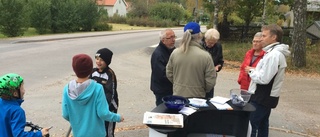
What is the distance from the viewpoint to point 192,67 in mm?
3670

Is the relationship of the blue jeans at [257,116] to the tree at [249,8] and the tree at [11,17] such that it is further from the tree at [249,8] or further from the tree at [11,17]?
the tree at [11,17]

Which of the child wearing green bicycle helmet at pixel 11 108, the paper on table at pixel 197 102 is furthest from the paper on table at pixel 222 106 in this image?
the child wearing green bicycle helmet at pixel 11 108

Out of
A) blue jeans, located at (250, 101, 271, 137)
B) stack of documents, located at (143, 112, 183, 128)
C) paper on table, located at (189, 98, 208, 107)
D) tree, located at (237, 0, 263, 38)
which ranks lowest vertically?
blue jeans, located at (250, 101, 271, 137)

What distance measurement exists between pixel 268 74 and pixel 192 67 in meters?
0.93

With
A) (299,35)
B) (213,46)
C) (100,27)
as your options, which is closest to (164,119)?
(213,46)

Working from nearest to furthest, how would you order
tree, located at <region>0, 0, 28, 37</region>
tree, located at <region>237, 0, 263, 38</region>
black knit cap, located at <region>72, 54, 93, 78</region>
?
1. black knit cap, located at <region>72, 54, 93, 78</region>
2. tree, located at <region>237, 0, 263, 38</region>
3. tree, located at <region>0, 0, 28, 37</region>

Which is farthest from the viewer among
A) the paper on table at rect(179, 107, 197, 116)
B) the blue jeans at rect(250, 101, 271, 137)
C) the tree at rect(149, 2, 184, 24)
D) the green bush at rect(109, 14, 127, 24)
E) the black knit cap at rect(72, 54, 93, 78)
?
the tree at rect(149, 2, 184, 24)

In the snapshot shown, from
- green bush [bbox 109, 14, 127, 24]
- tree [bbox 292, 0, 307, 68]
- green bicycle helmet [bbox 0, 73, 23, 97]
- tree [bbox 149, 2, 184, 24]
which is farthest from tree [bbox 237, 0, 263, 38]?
tree [bbox 149, 2, 184, 24]

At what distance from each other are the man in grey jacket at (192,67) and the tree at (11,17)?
23.0m

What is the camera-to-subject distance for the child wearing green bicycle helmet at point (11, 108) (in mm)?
2496

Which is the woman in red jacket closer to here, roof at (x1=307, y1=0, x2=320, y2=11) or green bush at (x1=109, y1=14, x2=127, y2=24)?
roof at (x1=307, y1=0, x2=320, y2=11)

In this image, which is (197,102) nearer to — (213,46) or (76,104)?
(76,104)

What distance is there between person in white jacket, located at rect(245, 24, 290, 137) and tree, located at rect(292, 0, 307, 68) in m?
9.07

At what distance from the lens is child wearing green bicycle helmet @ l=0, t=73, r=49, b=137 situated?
250cm
